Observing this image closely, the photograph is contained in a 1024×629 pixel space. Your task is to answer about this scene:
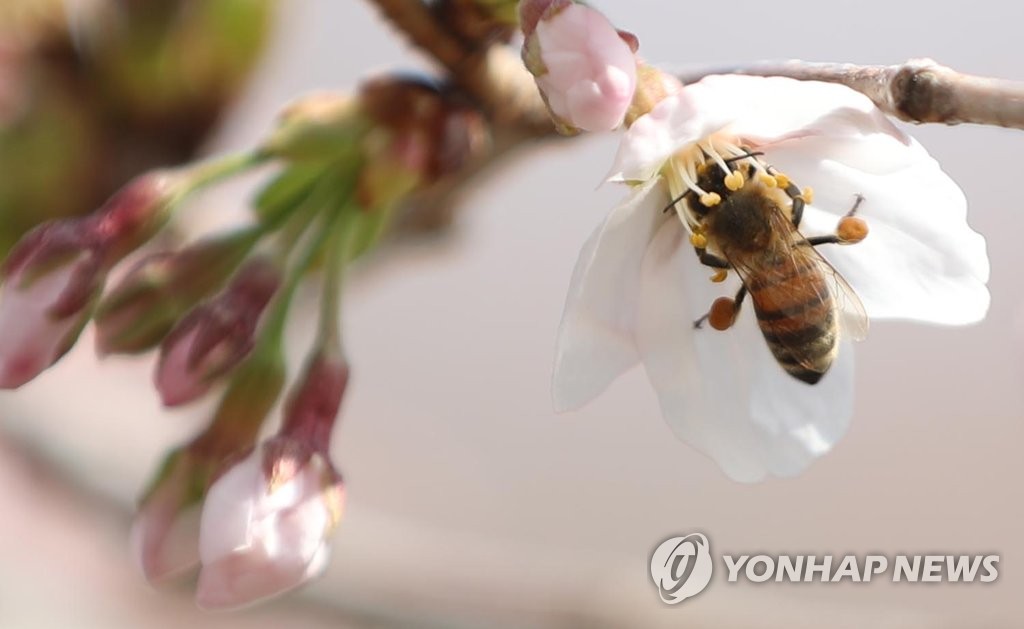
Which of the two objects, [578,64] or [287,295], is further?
[287,295]

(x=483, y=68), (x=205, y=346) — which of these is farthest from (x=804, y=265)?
(x=205, y=346)

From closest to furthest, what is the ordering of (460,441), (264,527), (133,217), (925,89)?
(925,89) → (264,527) → (133,217) → (460,441)

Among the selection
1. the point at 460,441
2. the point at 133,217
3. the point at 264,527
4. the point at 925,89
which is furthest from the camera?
the point at 460,441

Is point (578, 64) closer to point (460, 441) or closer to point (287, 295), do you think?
point (287, 295)

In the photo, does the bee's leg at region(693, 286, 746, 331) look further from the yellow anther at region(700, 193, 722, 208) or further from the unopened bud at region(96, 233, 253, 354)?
the unopened bud at region(96, 233, 253, 354)

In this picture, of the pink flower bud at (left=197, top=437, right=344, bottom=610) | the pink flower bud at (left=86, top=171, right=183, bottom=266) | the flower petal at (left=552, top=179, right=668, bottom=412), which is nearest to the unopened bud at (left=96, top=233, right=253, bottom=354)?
the pink flower bud at (left=86, top=171, right=183, bottom=266)

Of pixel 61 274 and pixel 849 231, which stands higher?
pixel 61 274

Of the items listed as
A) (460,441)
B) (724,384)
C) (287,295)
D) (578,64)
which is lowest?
(460,441)
